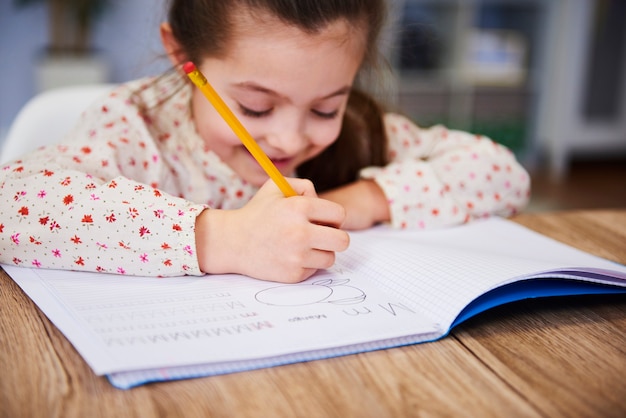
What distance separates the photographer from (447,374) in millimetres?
395

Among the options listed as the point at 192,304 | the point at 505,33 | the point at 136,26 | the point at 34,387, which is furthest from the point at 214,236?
the point at 505,33

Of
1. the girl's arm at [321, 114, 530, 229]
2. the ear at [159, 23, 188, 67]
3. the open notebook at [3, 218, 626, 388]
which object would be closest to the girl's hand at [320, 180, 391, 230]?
the girl's arm at [321, 114, 530, 229]

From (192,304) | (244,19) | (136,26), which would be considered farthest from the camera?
(136,26)

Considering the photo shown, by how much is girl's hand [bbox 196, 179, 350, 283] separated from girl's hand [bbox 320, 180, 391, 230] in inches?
6.4

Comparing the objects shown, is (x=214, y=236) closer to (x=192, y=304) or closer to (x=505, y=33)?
(x=192, y=304)

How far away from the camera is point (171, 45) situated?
81 centimetres

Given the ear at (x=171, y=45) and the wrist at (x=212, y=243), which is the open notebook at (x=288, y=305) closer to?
the wrist at (x=212, y=243)

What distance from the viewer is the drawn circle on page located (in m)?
0.48

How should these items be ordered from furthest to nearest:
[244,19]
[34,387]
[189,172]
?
1. [189,172]
2. [244,19]
3. [34,387]

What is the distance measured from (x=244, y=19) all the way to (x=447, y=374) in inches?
18.0

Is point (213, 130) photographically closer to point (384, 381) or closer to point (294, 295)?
point (294, 295)

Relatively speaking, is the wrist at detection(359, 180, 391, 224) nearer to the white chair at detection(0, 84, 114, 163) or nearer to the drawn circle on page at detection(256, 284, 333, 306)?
the drawn circle on page at detection(256, 284, 333, 306)

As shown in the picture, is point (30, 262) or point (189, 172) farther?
point (189, 172)

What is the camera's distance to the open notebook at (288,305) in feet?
1.29
